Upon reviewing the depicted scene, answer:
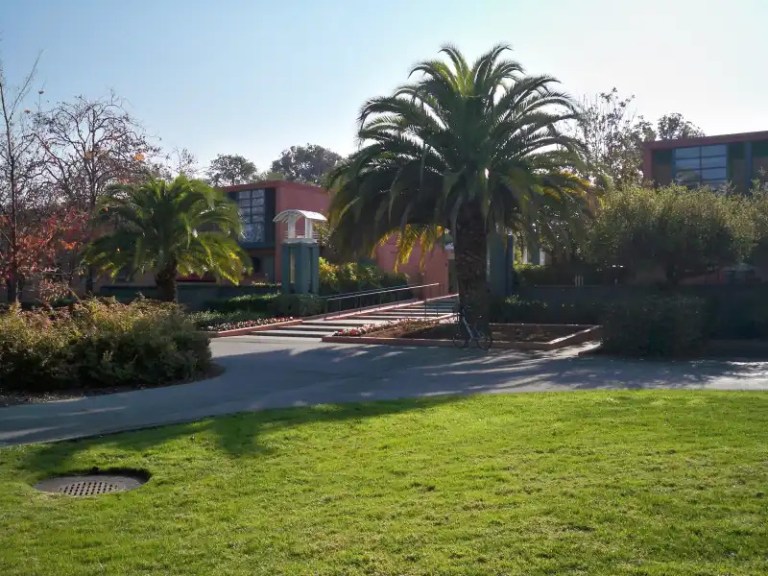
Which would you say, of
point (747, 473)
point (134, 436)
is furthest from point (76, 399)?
point (747, 473)

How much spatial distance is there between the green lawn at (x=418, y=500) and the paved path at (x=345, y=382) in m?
2.06

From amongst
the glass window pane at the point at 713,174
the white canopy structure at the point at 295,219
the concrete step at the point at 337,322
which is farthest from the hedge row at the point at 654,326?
the white canopy structure at the point at 295,219

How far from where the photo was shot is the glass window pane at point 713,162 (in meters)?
34.3

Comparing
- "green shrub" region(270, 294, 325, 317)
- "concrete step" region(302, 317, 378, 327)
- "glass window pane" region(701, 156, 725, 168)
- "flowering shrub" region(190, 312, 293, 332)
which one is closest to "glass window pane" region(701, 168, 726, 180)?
"glass window pane" region(701, 156, 725, 168)

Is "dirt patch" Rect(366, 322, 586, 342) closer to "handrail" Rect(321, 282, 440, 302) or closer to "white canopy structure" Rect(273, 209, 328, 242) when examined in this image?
"handrail" Rect(321, 282, 440, 302)

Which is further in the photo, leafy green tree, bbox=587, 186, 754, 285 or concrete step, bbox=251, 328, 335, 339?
concrete step, bbox=251, 328, 335, 339

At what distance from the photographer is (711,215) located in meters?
21.9

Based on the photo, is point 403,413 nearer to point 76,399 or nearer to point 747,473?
point 747,473

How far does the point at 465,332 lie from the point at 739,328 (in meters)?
8.04

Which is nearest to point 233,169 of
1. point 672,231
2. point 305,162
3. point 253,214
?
point 305,162

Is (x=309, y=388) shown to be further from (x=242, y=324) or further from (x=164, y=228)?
(x=164, y=228)

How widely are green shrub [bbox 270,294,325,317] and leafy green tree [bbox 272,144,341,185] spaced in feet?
196

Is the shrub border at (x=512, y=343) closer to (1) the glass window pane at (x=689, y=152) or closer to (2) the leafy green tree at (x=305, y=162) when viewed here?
(1) the glass window pane at (x=689, y=152)

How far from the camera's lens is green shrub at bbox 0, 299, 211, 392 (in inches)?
544
